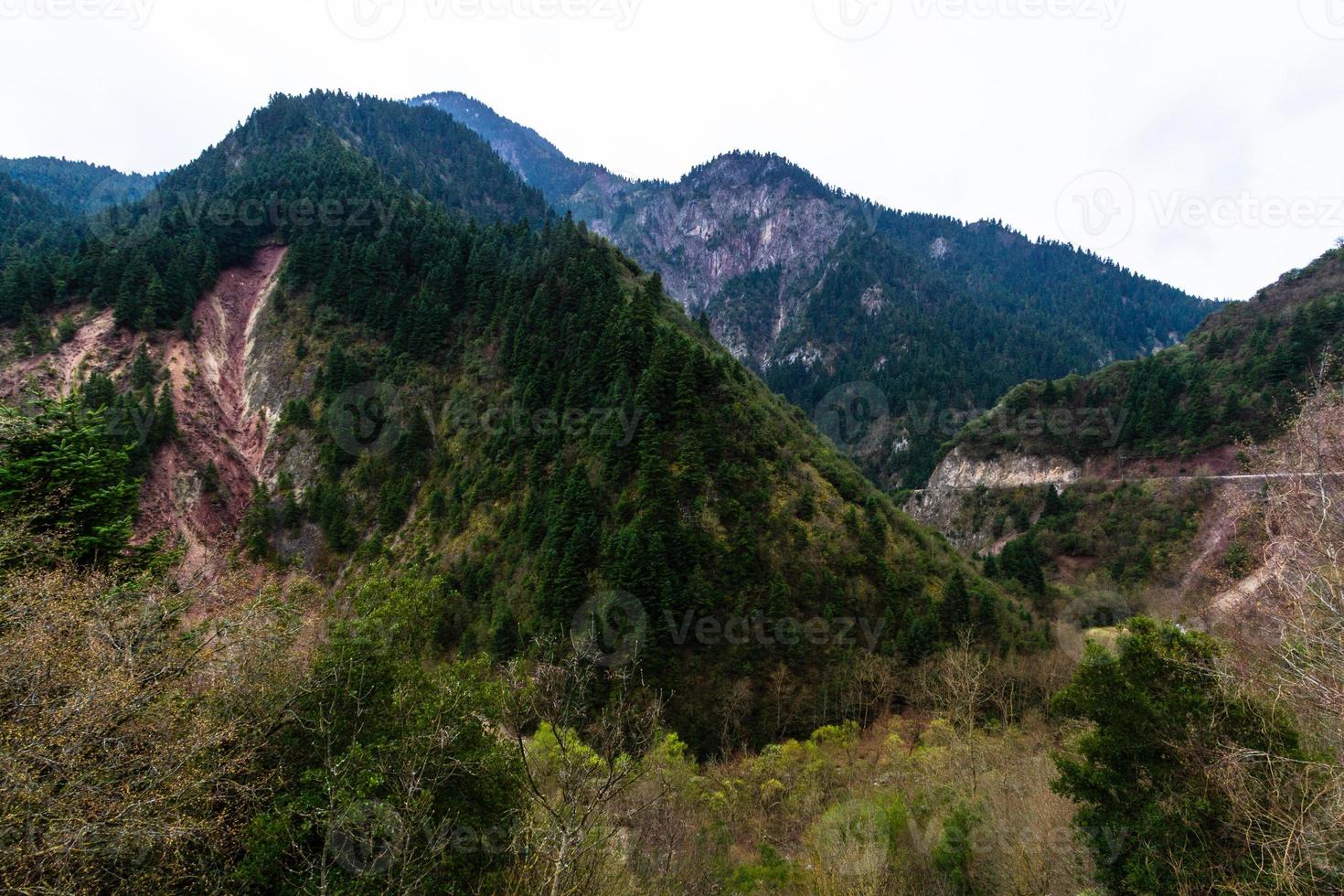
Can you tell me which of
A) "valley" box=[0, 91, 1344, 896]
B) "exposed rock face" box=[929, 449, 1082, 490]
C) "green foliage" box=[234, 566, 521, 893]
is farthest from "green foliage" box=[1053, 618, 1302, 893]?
"exposed rock face" box=[929, 449, 1082, 490]

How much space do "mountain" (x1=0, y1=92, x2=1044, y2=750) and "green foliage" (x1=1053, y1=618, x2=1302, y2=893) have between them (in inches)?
1148

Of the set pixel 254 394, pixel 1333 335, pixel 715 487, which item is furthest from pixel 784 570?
pixel 1333 335

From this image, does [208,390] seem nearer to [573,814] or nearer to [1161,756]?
[573,814]

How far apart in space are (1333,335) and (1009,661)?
279 feet

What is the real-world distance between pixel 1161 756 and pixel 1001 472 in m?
118

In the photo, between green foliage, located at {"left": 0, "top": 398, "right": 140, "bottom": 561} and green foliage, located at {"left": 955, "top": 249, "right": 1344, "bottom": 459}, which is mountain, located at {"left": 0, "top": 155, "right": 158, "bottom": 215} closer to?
green foliage, located at {"left": 0, "top": 398, "right": 140, "bottom": 561}

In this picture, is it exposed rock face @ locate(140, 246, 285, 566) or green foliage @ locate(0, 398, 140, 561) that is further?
exposed rock face @ locate(140, 246, 285, 566)

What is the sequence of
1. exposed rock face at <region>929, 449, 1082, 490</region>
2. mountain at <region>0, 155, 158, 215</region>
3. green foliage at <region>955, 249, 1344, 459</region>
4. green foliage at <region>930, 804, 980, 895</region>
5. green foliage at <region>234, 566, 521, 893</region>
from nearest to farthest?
green foliage at <region>234, 566, 521, 893</region>, green foliage at <region>930, 804, 980, 895</region>, green foliage at <region>955, 249, 1344, 459</region>, exposed rock face at <region>929, 449, 1082, 490</region>, mountain at <region>0, 155, 158, 215</region>

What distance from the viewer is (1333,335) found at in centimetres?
8494

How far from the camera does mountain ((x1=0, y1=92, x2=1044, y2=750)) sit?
47562 mm

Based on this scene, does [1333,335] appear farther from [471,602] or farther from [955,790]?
[471,602]

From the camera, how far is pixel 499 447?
63062 mm

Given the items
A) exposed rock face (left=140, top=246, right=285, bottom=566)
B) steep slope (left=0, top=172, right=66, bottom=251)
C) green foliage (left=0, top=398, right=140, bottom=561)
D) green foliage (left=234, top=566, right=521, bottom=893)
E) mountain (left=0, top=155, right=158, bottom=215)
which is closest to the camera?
green foliage (left=234, top=566, right=521, bottom=893)

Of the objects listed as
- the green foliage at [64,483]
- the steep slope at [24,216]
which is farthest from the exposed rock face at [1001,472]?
the steep slope at [24,216]
